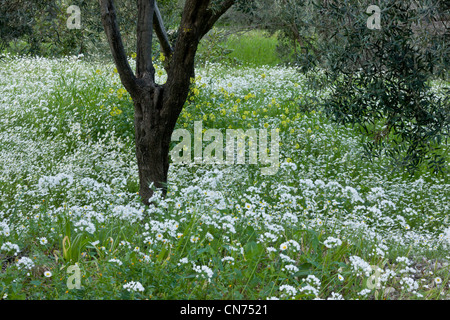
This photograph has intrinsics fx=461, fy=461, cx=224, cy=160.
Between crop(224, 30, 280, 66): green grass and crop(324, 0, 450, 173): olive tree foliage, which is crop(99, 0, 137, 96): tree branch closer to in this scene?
crop(324, 0, 450, 173): olive tree foliage

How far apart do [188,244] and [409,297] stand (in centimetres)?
186

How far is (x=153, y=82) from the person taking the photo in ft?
20.7

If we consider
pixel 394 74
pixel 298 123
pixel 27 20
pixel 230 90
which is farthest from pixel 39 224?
pixel 230 90

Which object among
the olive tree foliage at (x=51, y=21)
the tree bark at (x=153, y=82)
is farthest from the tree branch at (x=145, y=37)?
the olive tree foliage at (x=51, y=21)

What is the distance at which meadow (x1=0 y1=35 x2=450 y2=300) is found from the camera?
3.46m

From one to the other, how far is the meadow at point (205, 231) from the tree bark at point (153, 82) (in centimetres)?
68

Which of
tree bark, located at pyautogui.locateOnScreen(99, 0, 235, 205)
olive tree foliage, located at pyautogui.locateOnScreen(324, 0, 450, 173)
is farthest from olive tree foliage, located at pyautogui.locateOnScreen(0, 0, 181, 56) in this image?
olive tree foliage, located at pyautogui.locateOnScreen(324, 0, 450, 173)

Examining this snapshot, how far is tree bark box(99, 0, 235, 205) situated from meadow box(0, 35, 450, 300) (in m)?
0.68

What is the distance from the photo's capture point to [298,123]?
985 cm

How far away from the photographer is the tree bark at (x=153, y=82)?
5.80 meters

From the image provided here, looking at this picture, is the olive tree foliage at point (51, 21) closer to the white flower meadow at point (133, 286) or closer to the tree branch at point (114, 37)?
the tree branch at point (114, 37)

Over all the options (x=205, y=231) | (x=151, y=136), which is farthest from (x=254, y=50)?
(x=205, y=231)

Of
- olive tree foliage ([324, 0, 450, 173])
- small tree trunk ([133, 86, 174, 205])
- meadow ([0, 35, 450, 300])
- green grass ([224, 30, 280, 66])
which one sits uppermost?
green grass ([224, 30, 280, 66])

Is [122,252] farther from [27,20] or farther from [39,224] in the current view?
[27,20]
